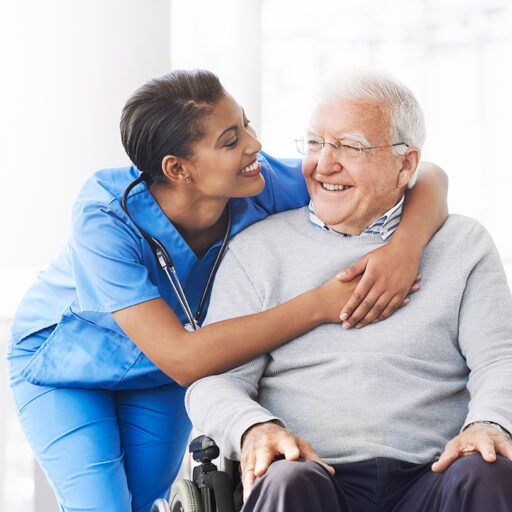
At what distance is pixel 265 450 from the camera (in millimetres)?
1154

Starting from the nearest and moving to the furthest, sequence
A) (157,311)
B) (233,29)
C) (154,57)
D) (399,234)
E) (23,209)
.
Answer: (157,311)
(399,234)
(23,209)
(154,57)
(233,29)

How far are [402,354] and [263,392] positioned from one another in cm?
31

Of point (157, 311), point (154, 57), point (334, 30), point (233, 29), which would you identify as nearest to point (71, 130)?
point (154, 57)

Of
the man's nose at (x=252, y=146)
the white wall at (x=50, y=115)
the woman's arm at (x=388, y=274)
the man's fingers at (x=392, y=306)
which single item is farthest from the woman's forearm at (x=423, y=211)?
the white wall at (x=50, y=115)

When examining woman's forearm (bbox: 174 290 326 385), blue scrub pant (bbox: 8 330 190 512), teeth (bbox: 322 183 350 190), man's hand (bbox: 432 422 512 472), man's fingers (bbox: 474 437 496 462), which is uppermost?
teeth (bbox: 322 183 350 190)

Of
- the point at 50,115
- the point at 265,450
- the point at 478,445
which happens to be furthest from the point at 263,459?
the point at 50,115

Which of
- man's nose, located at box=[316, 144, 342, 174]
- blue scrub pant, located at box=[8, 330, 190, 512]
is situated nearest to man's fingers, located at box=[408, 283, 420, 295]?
man's nose, located at box=[316, 144, 342, 174]

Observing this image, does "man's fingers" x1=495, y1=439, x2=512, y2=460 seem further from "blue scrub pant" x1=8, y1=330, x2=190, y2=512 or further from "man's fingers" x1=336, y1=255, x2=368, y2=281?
"blue scrub pant" x1=8, y1=330, x2=190, y2=512

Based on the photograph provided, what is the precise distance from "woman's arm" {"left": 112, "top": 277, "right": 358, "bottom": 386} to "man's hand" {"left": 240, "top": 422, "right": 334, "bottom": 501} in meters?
0.22

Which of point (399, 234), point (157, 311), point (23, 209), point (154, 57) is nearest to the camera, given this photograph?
point (157, 311)

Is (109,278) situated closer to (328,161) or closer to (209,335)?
(209,335)

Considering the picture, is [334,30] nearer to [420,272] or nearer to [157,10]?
[157,10]

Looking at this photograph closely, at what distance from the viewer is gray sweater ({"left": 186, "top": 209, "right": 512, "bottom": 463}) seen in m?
1.40

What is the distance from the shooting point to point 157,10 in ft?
8.85
